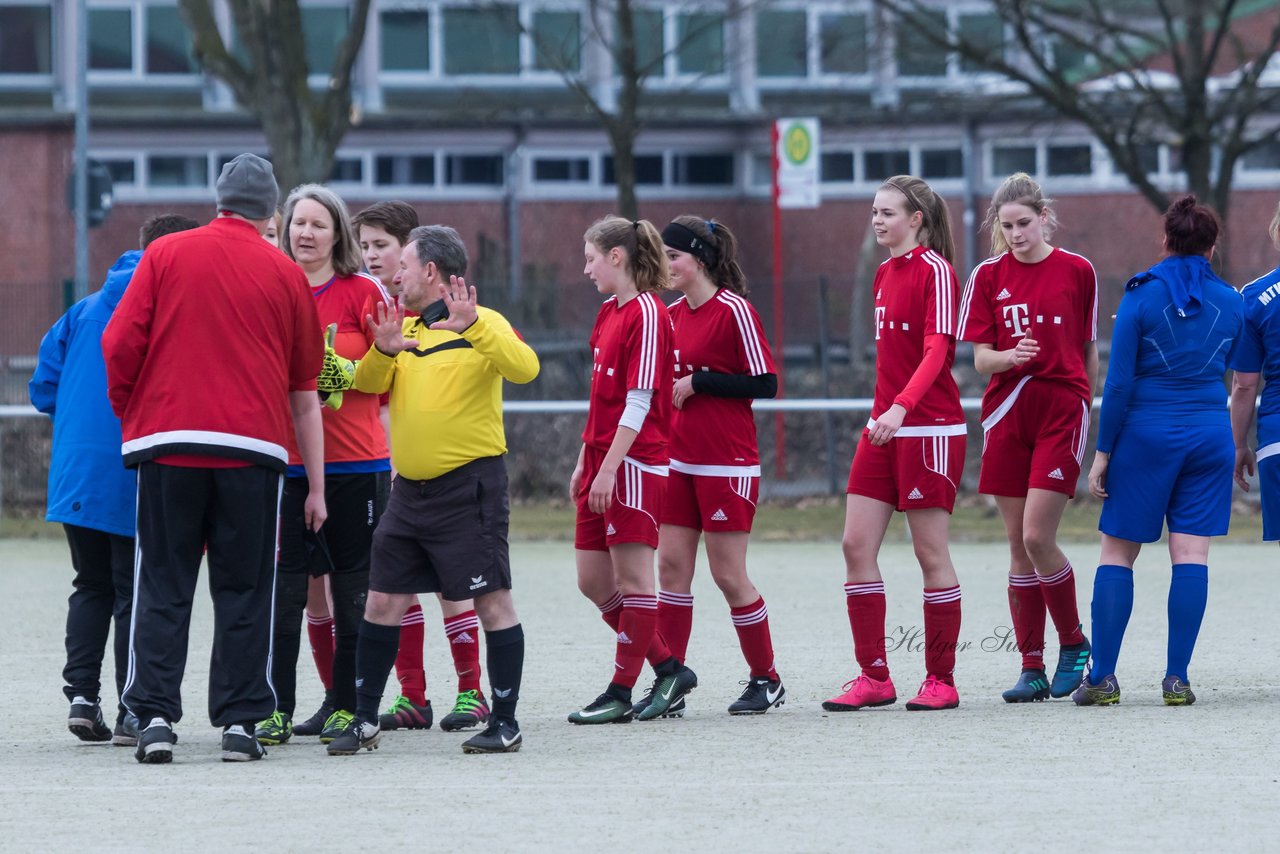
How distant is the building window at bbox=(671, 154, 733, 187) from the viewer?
1352 inches

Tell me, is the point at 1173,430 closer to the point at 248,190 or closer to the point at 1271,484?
the point at 1271,484

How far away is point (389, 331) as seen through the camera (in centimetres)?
659

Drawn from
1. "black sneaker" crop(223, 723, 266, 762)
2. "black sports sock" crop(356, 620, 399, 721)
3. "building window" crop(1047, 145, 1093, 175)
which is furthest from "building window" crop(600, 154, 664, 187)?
"black sneaker" crop(223, 723, 266, 762)

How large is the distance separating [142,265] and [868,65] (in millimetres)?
18219

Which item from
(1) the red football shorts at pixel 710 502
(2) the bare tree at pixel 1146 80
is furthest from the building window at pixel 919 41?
(1) the red football shorts at pixel 710 502

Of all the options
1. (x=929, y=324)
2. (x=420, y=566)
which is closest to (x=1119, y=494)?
(x=929, y=324)

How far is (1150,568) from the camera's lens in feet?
42.8

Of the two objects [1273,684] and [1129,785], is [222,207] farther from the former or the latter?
[1273,684]

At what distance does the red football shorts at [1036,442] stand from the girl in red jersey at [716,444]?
98 cm

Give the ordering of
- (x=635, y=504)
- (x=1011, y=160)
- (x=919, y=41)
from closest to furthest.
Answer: (x=635, y=504) → (x=919, y=41) → (x=1011, y=160)

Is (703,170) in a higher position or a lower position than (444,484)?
higher

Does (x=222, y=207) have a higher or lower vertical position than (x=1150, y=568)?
higher

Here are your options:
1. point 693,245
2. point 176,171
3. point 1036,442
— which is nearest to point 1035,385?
point 1036,442

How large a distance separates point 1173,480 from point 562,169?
2678 centimetres
